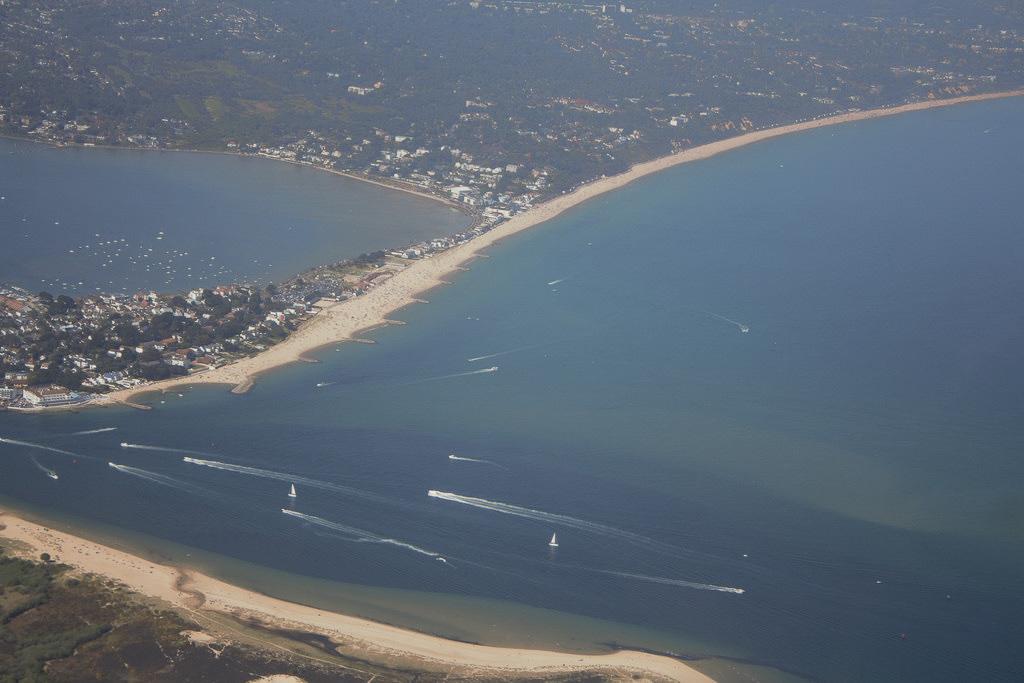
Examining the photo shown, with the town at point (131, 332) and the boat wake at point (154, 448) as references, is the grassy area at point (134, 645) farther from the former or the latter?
the town at point (131, 332)

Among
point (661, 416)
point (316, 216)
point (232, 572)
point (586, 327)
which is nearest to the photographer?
point (232, 572)

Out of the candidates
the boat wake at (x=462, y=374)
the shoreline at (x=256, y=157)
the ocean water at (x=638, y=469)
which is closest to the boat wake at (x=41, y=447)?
the ocean water at (x=638, y=469)

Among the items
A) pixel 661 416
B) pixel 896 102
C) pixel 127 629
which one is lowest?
pixel 127 629

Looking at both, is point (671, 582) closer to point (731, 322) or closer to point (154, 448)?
point (154, 448)

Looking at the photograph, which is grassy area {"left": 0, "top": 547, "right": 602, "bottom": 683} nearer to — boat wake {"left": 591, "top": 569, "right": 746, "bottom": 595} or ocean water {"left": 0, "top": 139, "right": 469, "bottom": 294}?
boat wake {"left": 591, "top": 569, "right": 746, "bottom": 595}

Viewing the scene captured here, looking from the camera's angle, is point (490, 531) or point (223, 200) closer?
point (490, 531)

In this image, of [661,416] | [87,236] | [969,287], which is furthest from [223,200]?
[969,287]

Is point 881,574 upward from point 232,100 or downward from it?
downward

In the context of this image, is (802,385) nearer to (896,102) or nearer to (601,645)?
(601,645)
